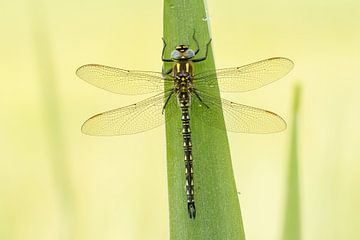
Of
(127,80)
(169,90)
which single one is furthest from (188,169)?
(127,80)

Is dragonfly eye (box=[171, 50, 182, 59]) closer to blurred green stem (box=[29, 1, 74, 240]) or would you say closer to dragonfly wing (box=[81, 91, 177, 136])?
dragonfly wing (box=[81, 91, 177, 136])

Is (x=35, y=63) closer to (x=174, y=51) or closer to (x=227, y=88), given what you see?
(x=227, y=88)

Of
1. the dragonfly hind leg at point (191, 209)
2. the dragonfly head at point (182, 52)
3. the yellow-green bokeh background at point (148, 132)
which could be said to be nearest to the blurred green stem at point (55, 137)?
the yellow-green bokeh background at point (148, 132)

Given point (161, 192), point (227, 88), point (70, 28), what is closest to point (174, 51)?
point (227, 88)

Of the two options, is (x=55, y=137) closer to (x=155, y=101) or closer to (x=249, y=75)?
(x=155, y=101)

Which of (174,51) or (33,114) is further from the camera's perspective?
(33,114)

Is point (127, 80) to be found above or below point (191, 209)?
above
